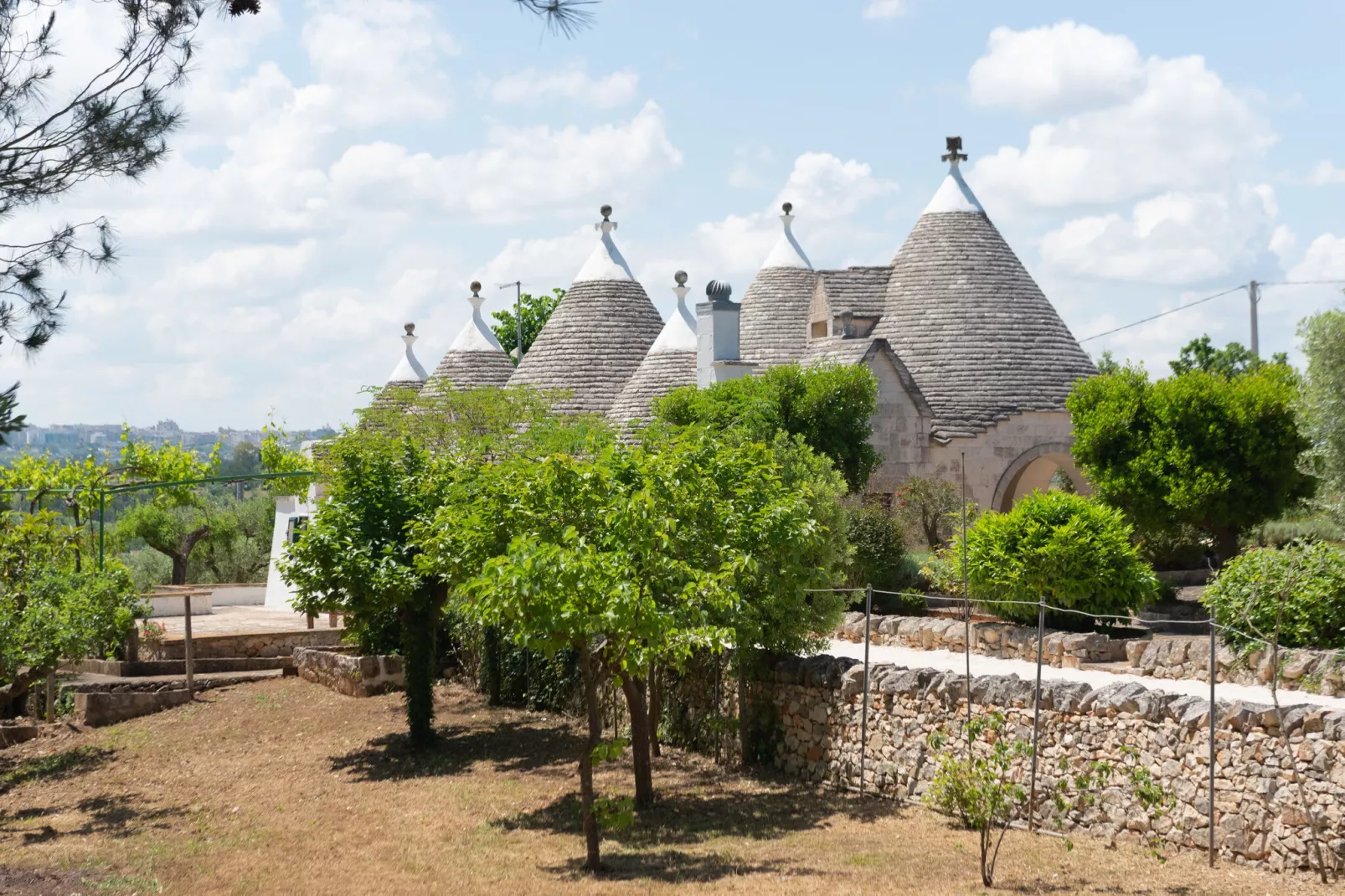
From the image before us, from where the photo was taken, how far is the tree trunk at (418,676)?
50.6 ft

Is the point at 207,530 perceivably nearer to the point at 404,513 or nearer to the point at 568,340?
the point at 568,340

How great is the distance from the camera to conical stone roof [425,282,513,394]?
1326 inches

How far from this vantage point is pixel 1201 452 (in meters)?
19.6

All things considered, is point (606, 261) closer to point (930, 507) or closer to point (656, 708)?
point (930, 507)

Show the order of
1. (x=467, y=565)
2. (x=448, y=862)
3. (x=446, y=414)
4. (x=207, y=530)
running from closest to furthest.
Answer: (x=448, y=862)
(x=467, y=565)
(x=446, y=414)
(x=207, y=530)

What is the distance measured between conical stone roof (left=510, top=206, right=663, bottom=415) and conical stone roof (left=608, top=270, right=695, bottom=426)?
4.81ft

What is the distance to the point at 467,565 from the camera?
468 inches

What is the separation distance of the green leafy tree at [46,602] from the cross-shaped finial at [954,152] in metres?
20.5

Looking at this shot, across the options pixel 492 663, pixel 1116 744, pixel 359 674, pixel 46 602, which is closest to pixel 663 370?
pixel 492 663

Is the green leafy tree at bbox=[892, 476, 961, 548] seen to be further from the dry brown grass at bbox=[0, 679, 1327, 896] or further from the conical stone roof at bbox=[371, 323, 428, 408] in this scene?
the conical stone roof at bbox=[371, 323, 428, 408]

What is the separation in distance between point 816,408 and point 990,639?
7239mm

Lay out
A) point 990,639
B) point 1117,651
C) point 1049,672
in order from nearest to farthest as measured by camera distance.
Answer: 1. point 1049,672
2. point 1117,651
3. point 990,639

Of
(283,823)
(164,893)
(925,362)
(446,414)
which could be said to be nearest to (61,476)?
(446,414)

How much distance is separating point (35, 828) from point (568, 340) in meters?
19.8
